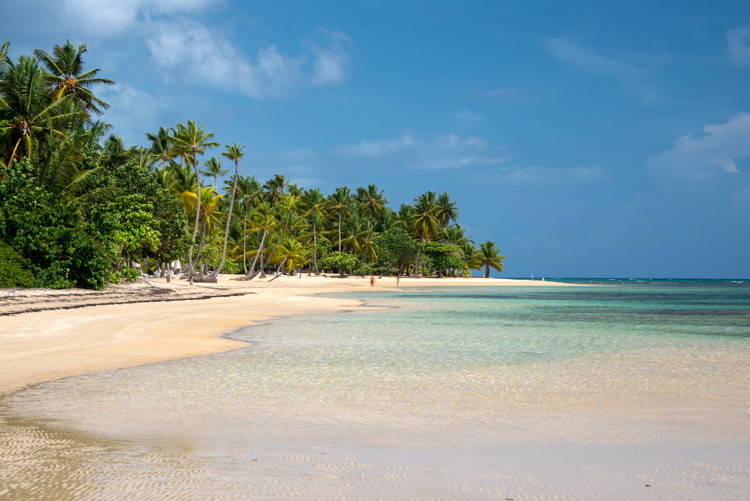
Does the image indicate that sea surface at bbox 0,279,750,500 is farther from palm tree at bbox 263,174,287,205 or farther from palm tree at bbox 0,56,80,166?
palm tree at bbox 263,174,287,205

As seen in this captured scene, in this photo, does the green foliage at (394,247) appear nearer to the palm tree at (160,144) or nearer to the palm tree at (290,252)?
the palm tree at (290,252)

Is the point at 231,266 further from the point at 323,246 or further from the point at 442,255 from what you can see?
the point at 442,255

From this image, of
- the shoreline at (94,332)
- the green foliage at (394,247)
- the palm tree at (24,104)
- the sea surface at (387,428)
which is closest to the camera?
the sea surface at (387,428)

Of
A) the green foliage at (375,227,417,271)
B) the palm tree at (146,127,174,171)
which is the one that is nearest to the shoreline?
the palm tree at (146,127,174,171)

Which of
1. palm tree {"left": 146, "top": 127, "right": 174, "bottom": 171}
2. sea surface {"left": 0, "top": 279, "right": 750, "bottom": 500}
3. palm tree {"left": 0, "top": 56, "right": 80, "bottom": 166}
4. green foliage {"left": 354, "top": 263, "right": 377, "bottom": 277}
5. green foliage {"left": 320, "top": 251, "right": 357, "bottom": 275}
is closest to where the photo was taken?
sea surface {"left": 0, "top": 279, "right": 750, "bottom": 500}

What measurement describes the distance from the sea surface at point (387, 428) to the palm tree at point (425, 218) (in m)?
87.9

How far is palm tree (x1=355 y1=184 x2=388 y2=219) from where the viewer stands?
336 ft

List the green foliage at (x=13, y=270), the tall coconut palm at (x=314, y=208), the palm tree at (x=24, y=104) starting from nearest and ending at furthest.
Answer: the green foliage at (x=13, y=270) < the palm tree at (x=24, y=104) < the tall coconut palm at (x=314, y=208)

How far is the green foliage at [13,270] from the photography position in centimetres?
2525

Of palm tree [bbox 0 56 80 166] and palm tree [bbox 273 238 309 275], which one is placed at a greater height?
palm tree [bbox 0 56 80 166]

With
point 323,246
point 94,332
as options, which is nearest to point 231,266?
point 323,246

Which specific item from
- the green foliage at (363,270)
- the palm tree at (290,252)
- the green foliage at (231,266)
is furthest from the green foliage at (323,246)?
the green foliage at (231,266)

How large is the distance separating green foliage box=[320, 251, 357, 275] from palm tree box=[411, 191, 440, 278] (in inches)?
684

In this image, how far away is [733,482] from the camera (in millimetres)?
4387
